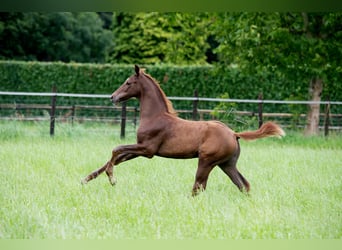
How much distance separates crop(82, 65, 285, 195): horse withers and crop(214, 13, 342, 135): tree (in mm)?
5421

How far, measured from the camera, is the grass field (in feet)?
11.4

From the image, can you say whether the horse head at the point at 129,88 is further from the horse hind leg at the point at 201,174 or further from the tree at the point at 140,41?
the tree at the point at 140,41

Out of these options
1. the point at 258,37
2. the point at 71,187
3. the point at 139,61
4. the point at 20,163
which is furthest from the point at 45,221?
the point at 139,61

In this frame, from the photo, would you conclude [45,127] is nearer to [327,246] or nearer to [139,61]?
[139,61]

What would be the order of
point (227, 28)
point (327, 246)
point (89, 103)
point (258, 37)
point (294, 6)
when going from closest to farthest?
point (294, 6) → point (327, 246) → point (258, 37) → point (227, 28) → point (89, 103)

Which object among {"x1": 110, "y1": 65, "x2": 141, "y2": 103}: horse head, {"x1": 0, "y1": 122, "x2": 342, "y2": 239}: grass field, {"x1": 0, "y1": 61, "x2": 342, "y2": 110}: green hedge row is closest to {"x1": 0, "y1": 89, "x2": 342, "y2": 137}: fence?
{"x1": 0, "y1": 61, "x2": 342, "y2": 110}: green hedge row

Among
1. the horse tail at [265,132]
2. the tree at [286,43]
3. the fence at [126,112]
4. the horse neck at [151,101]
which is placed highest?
the tree at [286,43]

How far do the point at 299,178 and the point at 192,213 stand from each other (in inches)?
100

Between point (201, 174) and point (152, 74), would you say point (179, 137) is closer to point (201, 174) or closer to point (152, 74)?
point (201, 174)

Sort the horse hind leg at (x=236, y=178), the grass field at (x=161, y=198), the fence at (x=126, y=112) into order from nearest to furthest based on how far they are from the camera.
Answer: the grass field at (x=161, y=198)
the horse hind leg at (x=236, y=178)
the fence at (x=126, y=112)

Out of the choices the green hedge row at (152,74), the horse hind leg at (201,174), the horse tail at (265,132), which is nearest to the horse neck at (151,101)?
the horse hind leg at (201,174)

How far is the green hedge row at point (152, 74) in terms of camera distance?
14.1 m

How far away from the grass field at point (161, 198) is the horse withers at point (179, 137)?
24 centimetres

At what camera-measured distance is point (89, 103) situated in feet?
48.4
